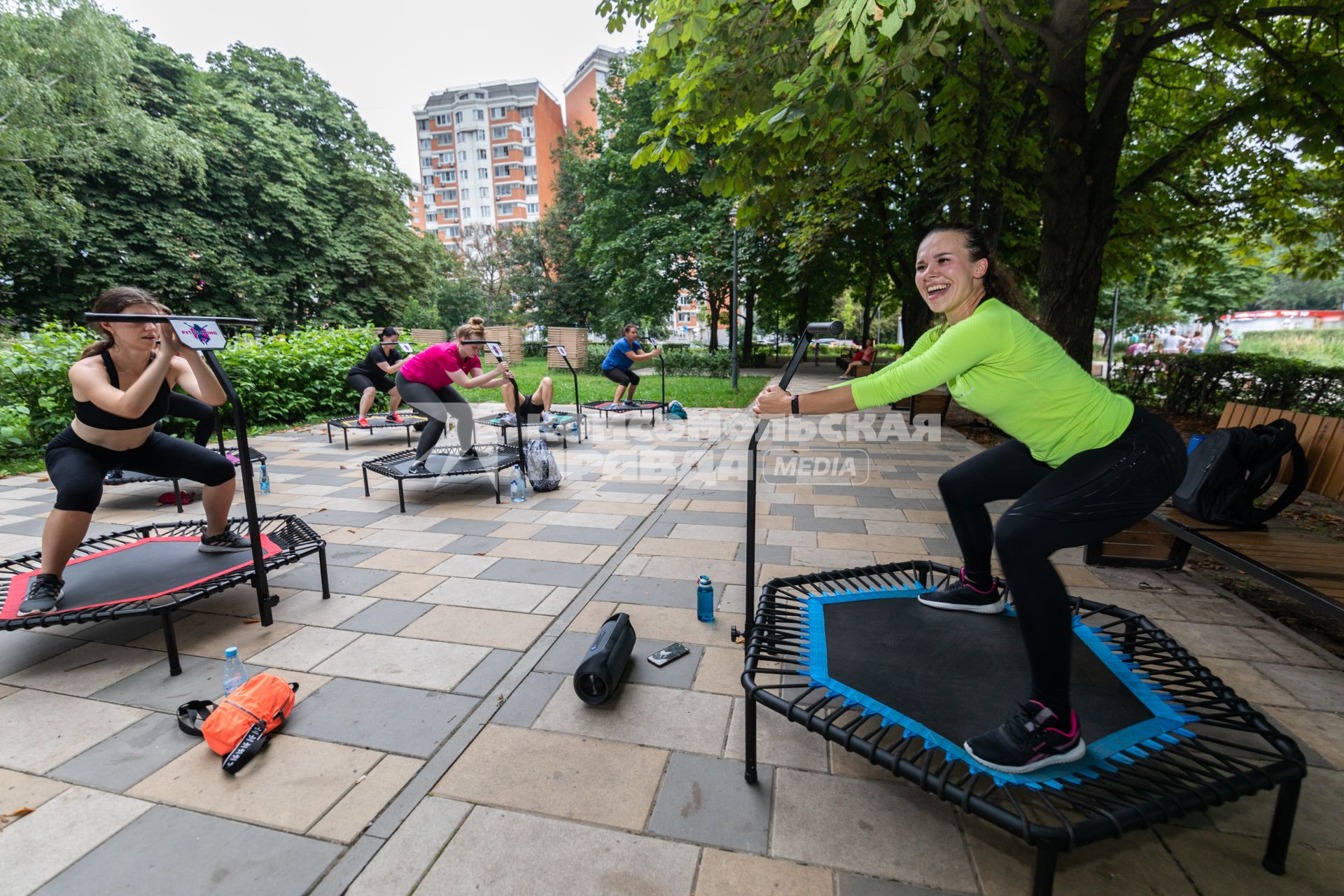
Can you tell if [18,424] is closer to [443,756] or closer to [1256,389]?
[443,756]

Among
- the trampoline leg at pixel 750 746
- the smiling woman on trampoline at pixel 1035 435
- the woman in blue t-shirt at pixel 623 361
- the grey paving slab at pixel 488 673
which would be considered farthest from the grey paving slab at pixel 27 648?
the woman in blue t-shirt at pixel 623 361

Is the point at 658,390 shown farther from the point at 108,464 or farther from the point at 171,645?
the point at 171,645

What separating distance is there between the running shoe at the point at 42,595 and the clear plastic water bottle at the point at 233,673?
3.34ft

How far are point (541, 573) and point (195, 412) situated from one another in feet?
12.1

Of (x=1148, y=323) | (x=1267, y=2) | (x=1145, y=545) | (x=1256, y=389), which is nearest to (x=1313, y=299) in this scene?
(x=1148, y=323)

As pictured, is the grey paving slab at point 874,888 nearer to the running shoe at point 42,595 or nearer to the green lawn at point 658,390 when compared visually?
the running shoe at point 42,595

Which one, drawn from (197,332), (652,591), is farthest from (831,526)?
(197,332)

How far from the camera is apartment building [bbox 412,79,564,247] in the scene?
215ft

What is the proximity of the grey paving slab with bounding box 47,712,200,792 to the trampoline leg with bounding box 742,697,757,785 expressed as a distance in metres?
2.08

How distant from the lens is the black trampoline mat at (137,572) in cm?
281

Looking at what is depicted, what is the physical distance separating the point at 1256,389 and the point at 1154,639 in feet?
34.7

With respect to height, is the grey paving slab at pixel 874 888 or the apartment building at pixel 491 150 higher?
the apartment building at pixel 491 150

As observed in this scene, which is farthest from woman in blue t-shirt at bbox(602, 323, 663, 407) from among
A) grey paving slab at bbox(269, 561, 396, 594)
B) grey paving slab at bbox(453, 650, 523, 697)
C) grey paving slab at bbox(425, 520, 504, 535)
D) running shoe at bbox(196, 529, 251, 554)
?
grey paving slab at bbox(453, 650, 523, 697)

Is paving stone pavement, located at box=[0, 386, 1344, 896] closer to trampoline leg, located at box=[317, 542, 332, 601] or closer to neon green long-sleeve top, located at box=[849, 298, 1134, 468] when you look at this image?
trampoline leg, located at box=[317, 542, 332, 601]
